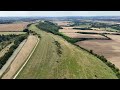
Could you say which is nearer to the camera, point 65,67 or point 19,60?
point 65,67

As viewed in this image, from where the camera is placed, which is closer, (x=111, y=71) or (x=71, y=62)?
(x=111, y=71)

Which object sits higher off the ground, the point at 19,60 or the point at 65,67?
the point at 65,67

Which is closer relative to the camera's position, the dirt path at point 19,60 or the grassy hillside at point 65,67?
the grassy hillside at point 65,67

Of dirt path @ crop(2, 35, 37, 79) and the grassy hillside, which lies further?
dirt path @ crop(2, 35, 37, 79)
